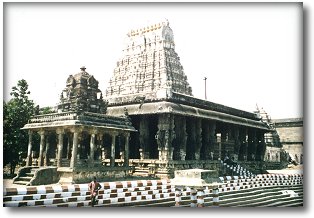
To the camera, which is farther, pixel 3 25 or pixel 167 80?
pixel 167 80

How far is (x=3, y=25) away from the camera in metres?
9.47

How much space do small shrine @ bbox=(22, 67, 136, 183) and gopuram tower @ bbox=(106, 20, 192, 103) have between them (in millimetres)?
10367

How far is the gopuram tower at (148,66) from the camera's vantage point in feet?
90.4

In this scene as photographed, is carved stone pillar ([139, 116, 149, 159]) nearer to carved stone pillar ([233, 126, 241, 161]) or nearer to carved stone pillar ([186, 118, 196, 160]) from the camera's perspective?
carved stone pillar ([186, 118, 196, 160])

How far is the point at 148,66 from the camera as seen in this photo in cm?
2856

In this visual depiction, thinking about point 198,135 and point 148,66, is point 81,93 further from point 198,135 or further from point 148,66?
point 148,66

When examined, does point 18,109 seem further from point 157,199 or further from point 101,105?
point 157,199

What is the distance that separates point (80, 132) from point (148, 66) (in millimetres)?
15620

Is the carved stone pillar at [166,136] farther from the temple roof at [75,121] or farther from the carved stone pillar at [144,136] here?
the temple roof at [75,121]

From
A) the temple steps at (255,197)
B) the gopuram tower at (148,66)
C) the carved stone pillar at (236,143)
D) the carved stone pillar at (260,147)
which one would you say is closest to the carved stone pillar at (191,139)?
the carved stone pillar at (236,143)

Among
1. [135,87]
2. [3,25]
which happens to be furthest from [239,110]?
[3,25]

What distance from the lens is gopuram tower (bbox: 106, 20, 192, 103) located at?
2755 centimetres

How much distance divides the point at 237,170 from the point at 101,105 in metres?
9.18

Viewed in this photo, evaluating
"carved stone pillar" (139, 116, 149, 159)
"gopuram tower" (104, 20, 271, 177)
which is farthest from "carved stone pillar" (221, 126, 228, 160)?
"carved stone pillar" (139, 116, 149, 159)
